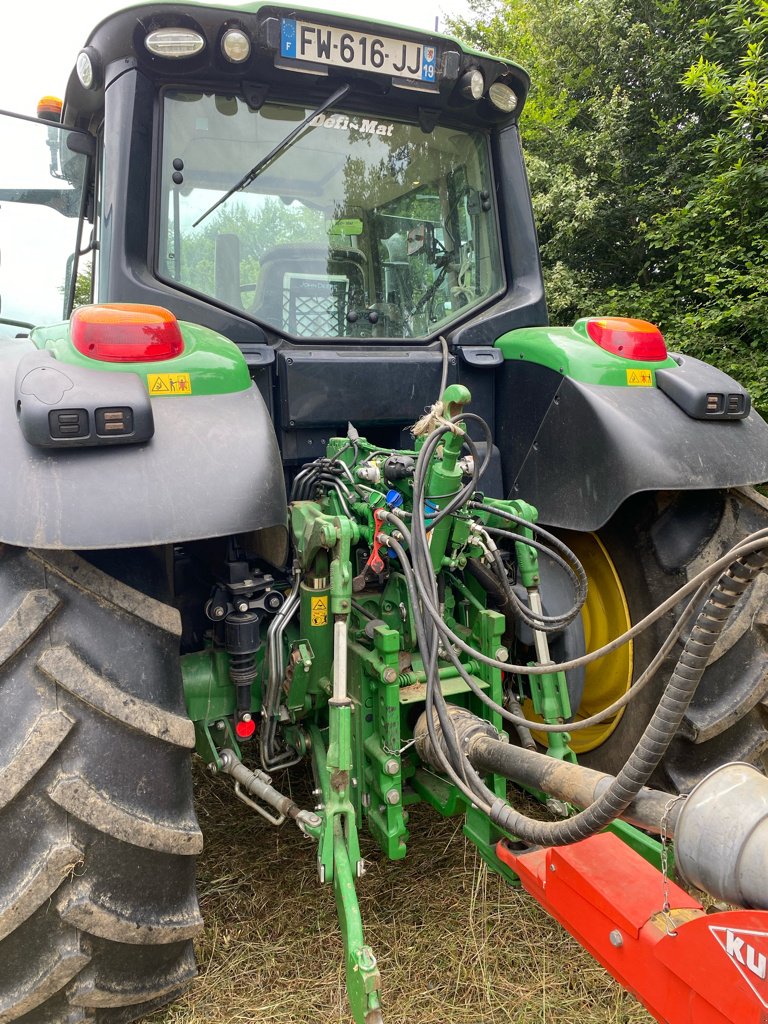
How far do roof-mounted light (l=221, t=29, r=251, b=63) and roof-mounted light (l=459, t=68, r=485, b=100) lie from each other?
70 cm

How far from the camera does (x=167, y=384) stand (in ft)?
5.57

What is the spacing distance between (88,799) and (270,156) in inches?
73.2

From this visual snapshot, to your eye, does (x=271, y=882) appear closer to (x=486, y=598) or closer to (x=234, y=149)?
(x=486, y=598)

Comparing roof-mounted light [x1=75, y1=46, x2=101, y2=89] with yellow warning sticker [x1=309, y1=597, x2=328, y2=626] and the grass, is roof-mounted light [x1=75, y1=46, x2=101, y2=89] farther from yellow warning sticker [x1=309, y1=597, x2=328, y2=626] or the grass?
the grass

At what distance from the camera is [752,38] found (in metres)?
7.28

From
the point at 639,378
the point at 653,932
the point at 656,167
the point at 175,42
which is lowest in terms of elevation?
the point at 653,932

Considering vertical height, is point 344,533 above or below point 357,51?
below

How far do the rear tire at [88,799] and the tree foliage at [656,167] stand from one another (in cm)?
655

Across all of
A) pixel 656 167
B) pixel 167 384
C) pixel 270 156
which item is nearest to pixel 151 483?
pixel 167 384

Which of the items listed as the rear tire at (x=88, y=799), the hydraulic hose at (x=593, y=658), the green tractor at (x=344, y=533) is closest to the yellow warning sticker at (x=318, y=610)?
the green tractor at (x=344, y=533)

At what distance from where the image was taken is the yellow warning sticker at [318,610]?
1926 mm

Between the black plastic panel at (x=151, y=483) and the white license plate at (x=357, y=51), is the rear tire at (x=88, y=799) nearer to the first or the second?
the black plastic panel at (x=151, y=483)

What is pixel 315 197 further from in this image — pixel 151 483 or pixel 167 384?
pixel 151 483

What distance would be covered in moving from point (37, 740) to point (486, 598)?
1153 millimetres
